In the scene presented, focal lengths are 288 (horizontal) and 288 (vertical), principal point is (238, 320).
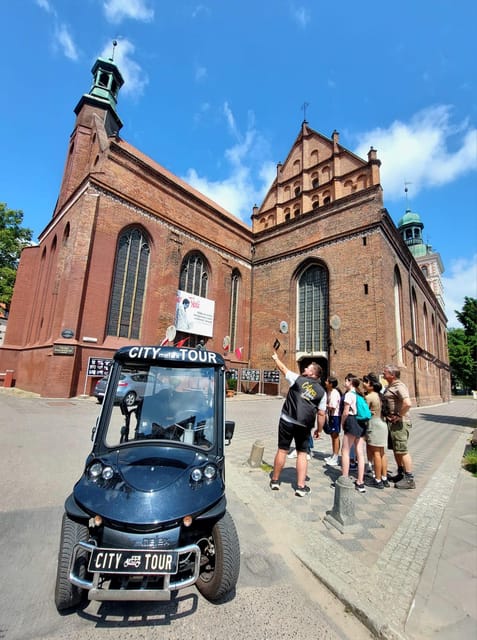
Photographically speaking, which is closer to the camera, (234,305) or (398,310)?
(398,310)

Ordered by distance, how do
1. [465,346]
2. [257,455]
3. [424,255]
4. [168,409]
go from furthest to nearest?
[424,255] < [465,346] < [257,455] < [168,409]

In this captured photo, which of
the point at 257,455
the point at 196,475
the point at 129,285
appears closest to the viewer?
the point at 196,475

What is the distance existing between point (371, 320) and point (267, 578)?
Result: 15.9 m

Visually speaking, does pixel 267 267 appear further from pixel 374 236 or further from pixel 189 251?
pixel 374 236

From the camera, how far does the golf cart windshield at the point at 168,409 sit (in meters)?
2.65

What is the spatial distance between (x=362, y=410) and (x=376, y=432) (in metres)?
0.37

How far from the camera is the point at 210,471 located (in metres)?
2.30

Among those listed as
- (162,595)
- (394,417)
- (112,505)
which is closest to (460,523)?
(394,417)

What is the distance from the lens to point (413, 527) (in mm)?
3350

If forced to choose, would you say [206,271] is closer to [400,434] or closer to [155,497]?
[400,434]

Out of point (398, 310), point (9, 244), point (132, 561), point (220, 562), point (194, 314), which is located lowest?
point (220, 562)

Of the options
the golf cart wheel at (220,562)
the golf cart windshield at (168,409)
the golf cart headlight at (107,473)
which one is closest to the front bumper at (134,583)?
the golf cart wheel at (220,562)

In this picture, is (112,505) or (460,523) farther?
(460,523)

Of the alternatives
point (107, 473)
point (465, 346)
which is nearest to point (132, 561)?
point (107, 473)
